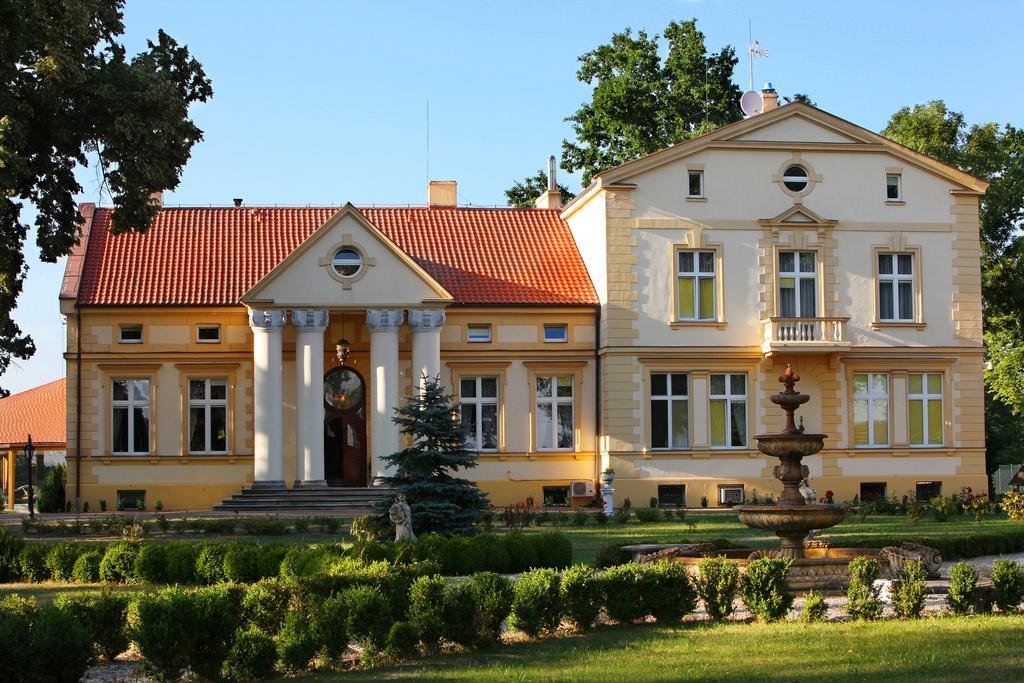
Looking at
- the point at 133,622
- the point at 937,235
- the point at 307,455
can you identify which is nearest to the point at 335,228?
the point at 307,455

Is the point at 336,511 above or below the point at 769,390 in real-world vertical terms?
below

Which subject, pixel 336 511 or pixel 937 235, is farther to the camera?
pixel 937 235

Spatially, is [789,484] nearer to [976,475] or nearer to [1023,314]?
[976,475]

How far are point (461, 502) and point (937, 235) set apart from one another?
20.0m

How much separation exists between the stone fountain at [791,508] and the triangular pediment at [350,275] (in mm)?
16399

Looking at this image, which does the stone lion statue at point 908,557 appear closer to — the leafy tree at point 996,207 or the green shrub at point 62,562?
the green shrub at point 62,562

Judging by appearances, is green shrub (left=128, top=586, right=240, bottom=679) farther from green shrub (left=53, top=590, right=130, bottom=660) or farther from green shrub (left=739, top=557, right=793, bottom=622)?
green shrub (left=739, top=557, right=793, bottom=622)

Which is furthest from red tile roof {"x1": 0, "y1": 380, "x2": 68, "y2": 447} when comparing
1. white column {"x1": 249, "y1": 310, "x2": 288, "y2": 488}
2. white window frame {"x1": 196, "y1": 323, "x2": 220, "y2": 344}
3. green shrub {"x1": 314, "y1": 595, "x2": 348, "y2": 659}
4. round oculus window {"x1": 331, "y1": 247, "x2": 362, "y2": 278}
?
green shrub {"x1": 314, "y1": 595, "x2": 348, "y2": 659}

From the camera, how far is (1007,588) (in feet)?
52.1

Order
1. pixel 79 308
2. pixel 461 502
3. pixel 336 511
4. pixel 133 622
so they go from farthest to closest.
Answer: pixel 79 308 → pixel 336 511 → pixel 461 502 → pixel 133 622

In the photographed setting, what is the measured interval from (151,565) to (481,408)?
1818 centimetres

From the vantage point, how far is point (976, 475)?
38469mm

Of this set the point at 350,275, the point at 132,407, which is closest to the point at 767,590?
the point at 350,275

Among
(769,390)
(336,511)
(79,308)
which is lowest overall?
(336,511)
